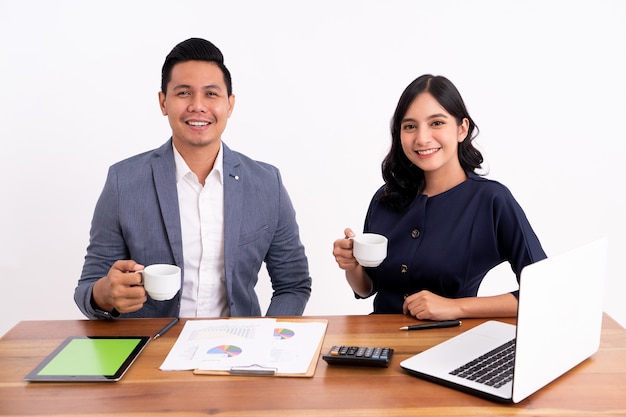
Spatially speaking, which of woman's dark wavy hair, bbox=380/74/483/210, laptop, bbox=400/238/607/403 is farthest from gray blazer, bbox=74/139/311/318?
laptop, bbox=400/238/607/403

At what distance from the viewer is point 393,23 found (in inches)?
139

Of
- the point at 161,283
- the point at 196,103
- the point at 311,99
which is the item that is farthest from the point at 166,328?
the point at 311,99

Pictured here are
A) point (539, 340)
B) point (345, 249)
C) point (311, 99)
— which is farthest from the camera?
point (311, 99)

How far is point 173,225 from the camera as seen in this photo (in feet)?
7.24

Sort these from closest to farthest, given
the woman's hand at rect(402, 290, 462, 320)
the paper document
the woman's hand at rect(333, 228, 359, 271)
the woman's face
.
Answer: the paper document, the woman's hand at rect(402, 290, 462, 320), the woman's hand at rect(333, 228, 359, 271), the woman's face

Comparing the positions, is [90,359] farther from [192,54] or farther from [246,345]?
[192,54]

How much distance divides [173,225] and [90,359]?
628mm

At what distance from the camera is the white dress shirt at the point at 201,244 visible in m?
2.28

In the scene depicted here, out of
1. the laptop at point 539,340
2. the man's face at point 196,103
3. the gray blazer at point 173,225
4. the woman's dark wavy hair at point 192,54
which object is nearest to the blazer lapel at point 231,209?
the gray blazer at point 173,225

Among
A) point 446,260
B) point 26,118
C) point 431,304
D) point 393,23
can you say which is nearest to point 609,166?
point 393,23

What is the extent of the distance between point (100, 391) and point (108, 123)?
2201 mm

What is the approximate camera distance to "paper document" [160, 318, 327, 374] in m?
1.61

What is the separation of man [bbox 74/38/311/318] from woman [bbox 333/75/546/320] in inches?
14.8

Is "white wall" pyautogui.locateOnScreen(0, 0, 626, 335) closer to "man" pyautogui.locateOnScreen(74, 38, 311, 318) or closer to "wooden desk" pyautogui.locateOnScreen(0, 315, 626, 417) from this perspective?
"man" pyautogui.locateOnScreen(74, 38, 311, 318)
